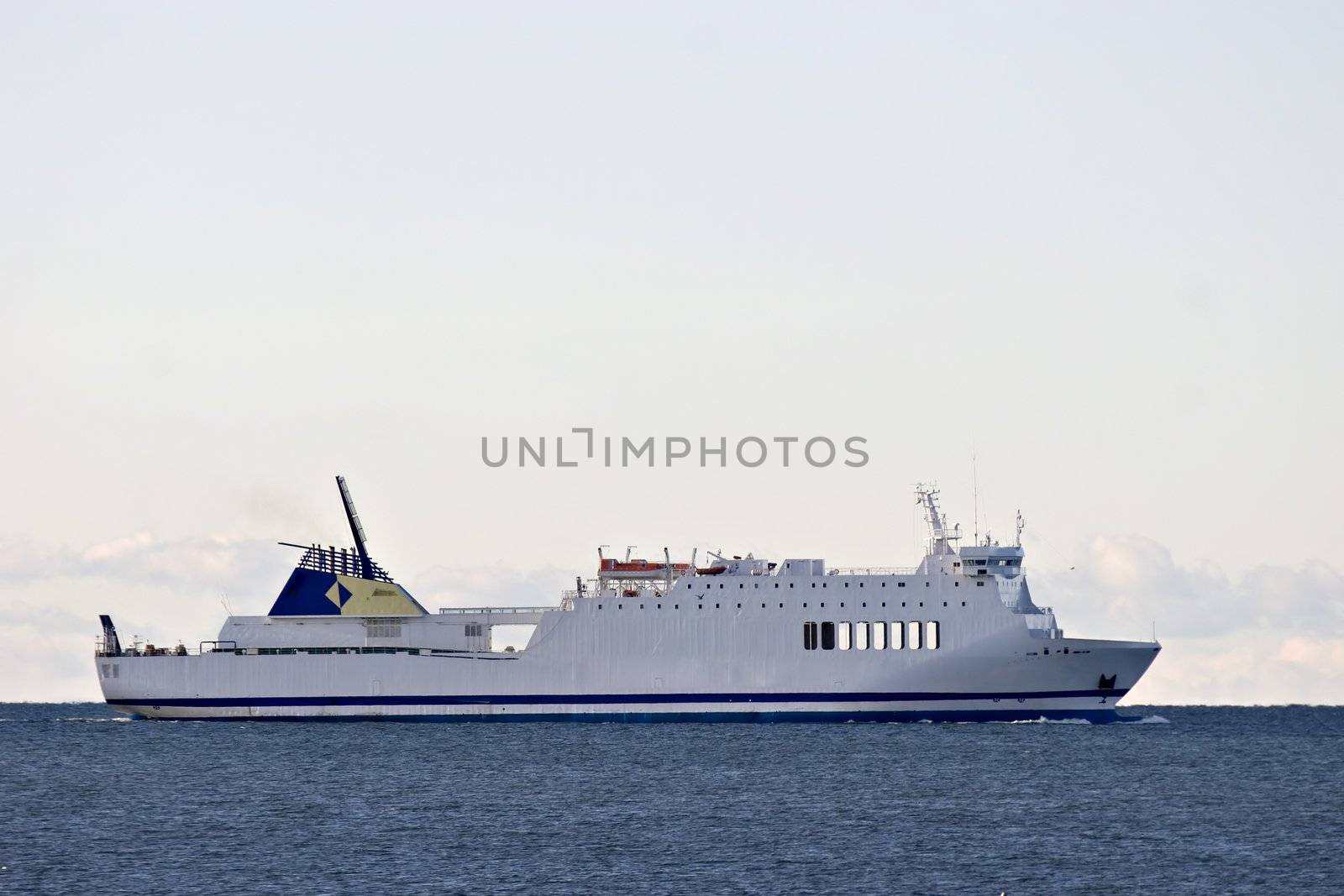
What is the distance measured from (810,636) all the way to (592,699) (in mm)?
7823

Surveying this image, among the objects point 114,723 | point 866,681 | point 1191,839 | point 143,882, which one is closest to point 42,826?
point 143,882

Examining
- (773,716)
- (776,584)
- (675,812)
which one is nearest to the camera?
(675,812)

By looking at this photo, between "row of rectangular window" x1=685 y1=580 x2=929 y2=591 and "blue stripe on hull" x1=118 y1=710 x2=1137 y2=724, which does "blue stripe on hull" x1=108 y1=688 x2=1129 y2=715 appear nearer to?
"blue stripe on hull" x1=118 y1=710 x2=1137 y2=724

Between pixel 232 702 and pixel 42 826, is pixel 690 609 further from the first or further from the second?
pixel 42 826

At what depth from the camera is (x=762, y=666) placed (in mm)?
64812

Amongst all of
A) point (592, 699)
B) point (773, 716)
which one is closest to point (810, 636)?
point (773, 716)

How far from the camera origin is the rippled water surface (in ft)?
118

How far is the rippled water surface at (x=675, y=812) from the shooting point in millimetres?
36062

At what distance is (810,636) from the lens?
212 feet

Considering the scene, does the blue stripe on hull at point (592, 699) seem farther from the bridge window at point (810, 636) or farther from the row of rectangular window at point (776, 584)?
the row of rectangular window at point (776, 584)

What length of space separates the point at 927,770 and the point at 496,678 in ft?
64.8

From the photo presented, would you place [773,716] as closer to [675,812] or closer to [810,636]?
[810,636]

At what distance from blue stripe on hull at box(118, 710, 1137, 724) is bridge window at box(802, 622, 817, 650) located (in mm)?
2250

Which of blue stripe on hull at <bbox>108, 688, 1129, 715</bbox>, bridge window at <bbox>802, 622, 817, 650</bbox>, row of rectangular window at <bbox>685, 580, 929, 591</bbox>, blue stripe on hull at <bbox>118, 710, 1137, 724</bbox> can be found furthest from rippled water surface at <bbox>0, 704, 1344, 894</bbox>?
row of rectangular window at <bbox>685, 580, 929, 591</bbox>
